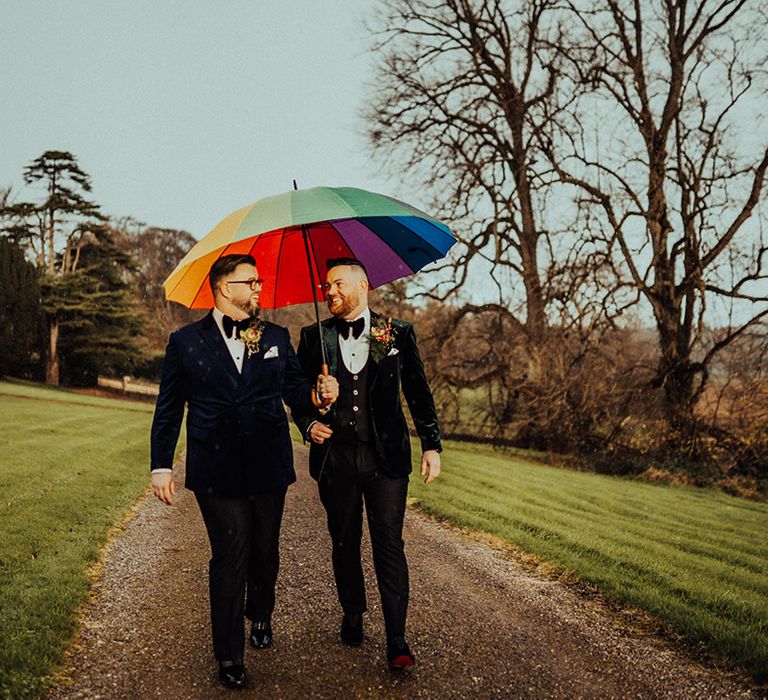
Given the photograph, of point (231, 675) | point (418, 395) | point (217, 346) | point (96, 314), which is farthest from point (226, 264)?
point (96, 314)

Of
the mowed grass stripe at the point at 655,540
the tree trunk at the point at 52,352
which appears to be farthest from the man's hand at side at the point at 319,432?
the tree trunk at the point at 52,352

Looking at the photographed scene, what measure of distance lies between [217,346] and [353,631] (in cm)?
175

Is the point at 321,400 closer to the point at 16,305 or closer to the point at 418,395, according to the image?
the point at 418,395

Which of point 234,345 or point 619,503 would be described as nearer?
point 234,345

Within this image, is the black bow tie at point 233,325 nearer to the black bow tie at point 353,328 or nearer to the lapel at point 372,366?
the black bow tie at point 353,328

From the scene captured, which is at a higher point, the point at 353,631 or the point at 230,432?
the point at 230,432

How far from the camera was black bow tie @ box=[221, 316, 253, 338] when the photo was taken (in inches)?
116

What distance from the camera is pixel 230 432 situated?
287 centimetres

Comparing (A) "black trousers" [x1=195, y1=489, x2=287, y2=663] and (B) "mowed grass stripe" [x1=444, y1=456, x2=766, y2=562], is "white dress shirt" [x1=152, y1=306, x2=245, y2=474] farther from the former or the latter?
(B) "mowed grass stripe" [x1=444, y1=456, x2=766, y2=562]

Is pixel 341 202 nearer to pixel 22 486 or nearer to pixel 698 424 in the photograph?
pixel 22 486

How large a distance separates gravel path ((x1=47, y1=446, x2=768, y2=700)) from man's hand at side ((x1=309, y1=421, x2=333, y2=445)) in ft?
3.82

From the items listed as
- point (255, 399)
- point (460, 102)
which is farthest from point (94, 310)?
point (255, 399)

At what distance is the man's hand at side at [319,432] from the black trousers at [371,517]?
139 millimetres

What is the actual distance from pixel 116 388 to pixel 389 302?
74.8 feet
